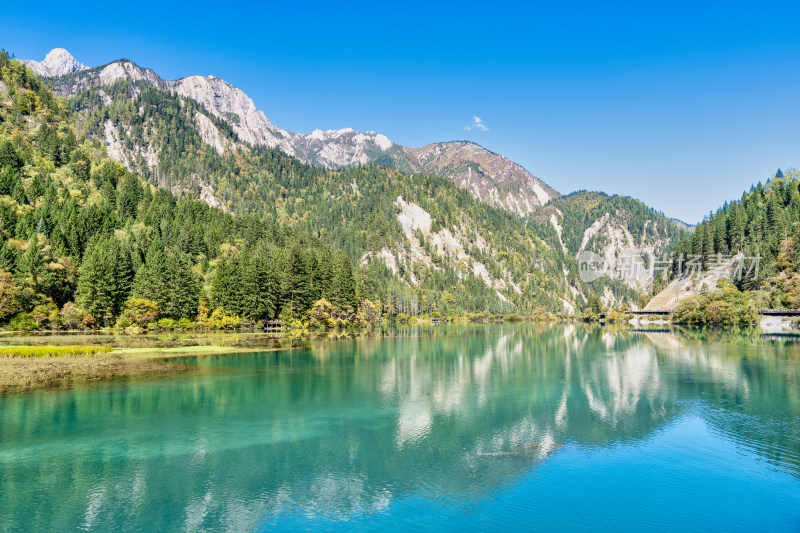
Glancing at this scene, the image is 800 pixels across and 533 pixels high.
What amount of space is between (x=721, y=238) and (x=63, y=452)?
23052 centimetres

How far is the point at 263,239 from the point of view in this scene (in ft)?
521

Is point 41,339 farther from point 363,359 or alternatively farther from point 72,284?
point 363,359

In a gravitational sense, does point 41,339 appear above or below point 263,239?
below

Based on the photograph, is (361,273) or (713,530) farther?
(361,273)

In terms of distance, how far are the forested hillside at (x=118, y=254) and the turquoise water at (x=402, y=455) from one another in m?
63.1

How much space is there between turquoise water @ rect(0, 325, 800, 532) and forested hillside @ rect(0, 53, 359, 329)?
207 ft

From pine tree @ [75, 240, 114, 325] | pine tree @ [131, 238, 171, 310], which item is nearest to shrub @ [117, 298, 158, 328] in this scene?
pine tree @ [131, 238, 171, 310]

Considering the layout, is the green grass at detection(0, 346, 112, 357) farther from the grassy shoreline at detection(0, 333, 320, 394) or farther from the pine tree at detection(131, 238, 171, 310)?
the pine tree at detection(131, 238, 171, 310)

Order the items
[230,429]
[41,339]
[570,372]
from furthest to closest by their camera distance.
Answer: [41,339]
[570,372]
[230,429]

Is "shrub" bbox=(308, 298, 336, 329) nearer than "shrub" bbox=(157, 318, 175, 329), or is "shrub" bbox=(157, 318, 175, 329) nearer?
"shrub" bbox=(157, 318, 175, 329)

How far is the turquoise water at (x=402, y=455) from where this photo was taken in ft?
65.0

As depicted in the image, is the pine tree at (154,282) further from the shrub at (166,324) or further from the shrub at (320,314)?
the shrub at (320,314)

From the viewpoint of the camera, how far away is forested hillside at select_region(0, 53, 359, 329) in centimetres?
9975

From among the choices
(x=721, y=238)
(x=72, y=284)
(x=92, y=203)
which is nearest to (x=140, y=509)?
(x=72, y=284)
